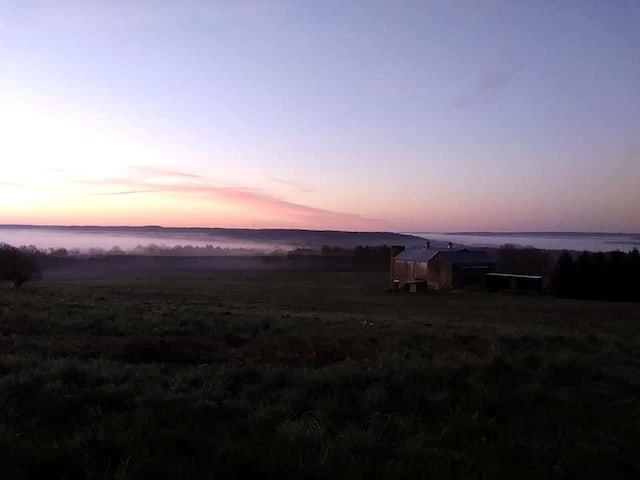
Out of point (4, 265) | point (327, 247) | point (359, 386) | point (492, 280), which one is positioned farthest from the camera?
point (327, 247)

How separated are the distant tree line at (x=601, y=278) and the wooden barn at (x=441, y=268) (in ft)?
29.0

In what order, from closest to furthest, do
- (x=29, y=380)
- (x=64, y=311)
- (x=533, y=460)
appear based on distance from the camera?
(x=533, y=460) → (x=29, y=380) → (x=64, y=311)

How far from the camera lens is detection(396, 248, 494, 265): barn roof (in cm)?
7331

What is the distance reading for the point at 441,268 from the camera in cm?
7294

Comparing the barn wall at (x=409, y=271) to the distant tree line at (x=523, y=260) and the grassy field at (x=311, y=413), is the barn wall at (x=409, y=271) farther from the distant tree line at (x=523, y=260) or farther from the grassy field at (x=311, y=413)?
the grassy field at (x=311, y=413)

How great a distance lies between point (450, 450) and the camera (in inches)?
225

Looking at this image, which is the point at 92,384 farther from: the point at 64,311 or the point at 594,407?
the point at 64,311

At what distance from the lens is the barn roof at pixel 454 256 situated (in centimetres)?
7331

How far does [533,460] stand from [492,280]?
222 ft

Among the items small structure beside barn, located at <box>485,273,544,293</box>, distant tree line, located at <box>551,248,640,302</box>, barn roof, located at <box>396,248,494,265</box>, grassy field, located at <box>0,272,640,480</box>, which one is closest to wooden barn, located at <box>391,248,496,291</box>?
barn roof, located at <box>396,248,494,265</box>

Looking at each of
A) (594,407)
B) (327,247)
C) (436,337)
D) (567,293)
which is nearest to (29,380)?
(594,407)

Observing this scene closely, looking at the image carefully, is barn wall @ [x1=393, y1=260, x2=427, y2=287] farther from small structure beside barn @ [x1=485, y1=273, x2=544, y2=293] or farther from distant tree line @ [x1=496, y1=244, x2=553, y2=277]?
distant tree line @ [x1=496, y1=244, x2=553, y2=277]

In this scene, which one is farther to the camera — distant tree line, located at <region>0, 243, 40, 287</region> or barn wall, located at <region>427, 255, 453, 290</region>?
barn wall, located at <region>427, 255, 453, 290</region>

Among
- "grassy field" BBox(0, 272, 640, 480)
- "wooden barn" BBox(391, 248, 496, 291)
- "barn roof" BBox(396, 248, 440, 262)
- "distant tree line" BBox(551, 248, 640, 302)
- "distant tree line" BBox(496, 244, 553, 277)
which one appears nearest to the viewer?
"grassy field" BBox(0, 272, 640, 480)
